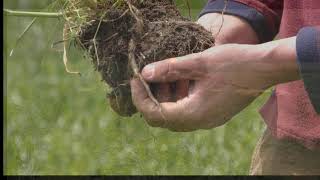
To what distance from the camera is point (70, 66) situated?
1222 millimetres

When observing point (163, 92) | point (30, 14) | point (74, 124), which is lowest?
point (74, 124)

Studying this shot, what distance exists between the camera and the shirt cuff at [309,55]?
1.11 meters

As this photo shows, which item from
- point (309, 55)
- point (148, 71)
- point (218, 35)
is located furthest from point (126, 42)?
point (309, 55)

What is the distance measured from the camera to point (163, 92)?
1188mm

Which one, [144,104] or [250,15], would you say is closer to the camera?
[144,104]

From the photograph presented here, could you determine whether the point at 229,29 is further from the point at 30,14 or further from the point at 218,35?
the point at 30,14

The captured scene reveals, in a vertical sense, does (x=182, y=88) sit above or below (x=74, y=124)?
above

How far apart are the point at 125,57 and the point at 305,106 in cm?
33

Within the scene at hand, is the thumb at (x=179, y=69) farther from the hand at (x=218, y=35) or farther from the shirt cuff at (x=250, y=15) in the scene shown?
the shirt cuff at (x=250, y=15)

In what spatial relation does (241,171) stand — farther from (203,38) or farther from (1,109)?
(1,109)

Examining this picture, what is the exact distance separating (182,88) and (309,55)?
0.21 metres

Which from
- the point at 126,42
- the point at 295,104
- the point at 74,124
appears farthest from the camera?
the point at 74,124

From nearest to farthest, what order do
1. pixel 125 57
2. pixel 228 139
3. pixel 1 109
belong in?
pixel 125 57, pixel 1 109, pixel 228 139

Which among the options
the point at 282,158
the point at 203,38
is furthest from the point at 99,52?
the point at 282,158
